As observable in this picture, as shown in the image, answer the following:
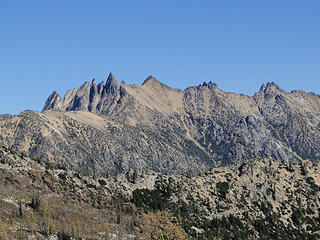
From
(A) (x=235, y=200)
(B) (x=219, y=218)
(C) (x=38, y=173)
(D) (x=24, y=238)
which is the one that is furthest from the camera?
(A) (x=235, y=200)

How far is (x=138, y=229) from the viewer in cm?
13575

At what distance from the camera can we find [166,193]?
175625 millimetres

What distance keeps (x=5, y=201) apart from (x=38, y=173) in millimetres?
36493

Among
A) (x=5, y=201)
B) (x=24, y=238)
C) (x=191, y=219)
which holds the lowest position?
(x=24, y=238)

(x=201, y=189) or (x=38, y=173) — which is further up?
(x=201, y=189)

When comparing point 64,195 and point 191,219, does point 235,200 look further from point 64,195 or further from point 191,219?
point 64,195

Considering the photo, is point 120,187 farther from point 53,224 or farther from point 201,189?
point 53,224

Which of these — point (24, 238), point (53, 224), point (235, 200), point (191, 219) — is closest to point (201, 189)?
point (235, 200)

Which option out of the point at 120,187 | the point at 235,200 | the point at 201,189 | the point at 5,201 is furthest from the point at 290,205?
the point at 5,201

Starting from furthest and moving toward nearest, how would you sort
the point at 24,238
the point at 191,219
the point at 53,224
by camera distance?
the point at 191,219, the point at 53,224, the point at 24,238

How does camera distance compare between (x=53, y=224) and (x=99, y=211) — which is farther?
(x=99, y=211)

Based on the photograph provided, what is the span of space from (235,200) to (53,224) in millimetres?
92269

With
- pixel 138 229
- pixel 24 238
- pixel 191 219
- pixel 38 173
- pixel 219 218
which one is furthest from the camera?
pixel 219 218

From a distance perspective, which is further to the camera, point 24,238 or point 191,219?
point 191,219
